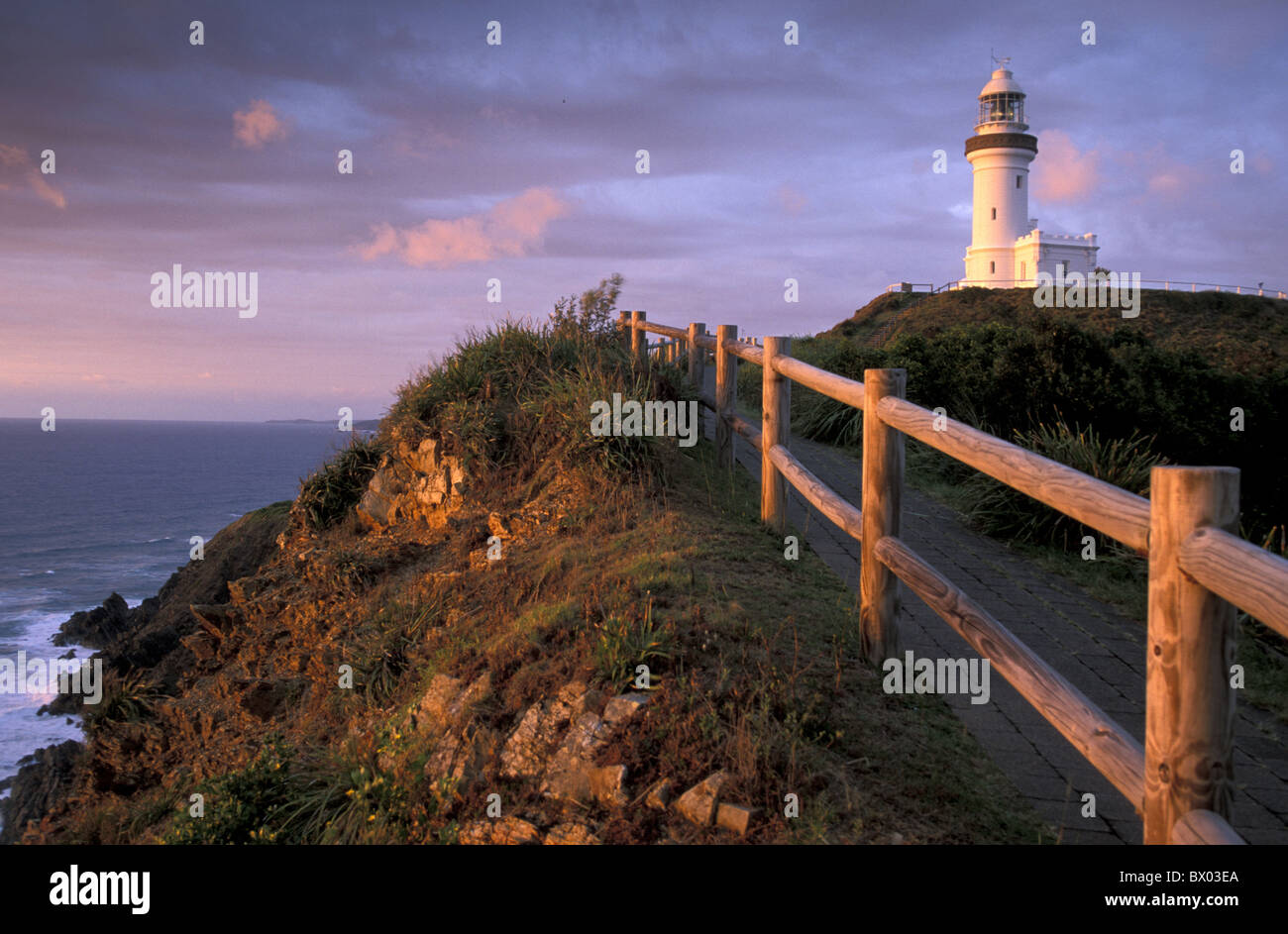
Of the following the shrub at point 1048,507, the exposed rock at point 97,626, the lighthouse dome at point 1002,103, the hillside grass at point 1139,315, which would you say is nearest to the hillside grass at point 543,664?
the shrub at point 1048,507

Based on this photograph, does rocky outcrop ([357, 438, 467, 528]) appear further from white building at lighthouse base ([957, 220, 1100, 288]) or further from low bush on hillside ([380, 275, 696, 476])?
white building at lighthouse base ([957, 220, 1100, 288])

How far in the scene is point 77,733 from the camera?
16562 mm

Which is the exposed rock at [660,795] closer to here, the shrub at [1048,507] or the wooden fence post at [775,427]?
the wooden fence post at [775,427]

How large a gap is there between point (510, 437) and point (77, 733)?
13026 mm

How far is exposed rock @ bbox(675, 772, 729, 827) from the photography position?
11.2 feet

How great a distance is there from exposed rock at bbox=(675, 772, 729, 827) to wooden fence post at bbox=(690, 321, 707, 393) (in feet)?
22.9

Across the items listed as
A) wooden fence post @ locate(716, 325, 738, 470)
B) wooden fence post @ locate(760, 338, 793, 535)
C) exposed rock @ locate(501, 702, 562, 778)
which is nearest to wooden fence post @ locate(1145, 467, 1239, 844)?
exposed rock @ locate(501, 702, 562, 778)

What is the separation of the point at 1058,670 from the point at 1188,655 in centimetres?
315

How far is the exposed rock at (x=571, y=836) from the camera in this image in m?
3.49

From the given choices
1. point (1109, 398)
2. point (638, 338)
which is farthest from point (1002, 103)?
point (638, 338)
